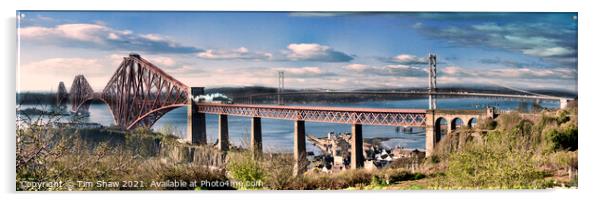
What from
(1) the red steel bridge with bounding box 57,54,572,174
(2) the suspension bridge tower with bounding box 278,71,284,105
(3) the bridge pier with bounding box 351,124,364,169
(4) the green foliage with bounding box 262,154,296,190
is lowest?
(4) the green foliage with bounding box 262,154,296,190

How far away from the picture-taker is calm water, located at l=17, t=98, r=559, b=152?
827 cm

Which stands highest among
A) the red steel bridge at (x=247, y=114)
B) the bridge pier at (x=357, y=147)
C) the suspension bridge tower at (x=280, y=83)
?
the suspension bridge tower at (x=280, y=83)

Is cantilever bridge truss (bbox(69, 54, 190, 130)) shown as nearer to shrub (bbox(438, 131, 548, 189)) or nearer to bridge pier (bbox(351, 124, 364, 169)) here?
bridge pier (bbox(351, 124, 364, 169))

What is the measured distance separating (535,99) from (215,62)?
3642 mm

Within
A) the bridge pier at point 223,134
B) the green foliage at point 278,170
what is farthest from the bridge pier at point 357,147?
the bridge pier at point 223,134

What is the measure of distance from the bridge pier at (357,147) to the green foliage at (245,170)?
41.5 inches

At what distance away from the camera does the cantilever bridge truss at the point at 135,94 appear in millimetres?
8031

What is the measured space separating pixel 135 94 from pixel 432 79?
134 inches

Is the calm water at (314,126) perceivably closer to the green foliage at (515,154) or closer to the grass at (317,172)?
the grass at (317,172)

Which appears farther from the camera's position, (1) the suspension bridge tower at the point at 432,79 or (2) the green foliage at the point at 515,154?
(1) the suspension bridge tower at the point at 432,79

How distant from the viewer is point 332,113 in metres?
8.38

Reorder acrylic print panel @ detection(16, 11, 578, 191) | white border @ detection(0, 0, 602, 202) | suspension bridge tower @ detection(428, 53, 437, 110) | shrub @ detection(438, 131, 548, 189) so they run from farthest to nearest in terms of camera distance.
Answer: suspension bridge tower @ detection(428, 53, 437, 110)
shrub @ detection(438, 131, 548, 189)
acrylic print panel @ detection(16, 11, 578, 191)
white border @ detection(0, 0, 602, 202)

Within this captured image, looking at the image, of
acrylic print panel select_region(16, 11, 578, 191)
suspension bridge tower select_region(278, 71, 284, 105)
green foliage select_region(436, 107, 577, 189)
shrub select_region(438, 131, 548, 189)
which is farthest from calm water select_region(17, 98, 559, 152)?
shrub select_region(438, 131, 548, 189)
